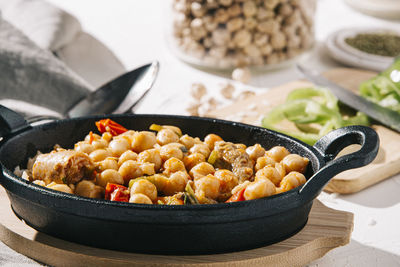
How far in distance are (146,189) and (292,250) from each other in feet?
1.08

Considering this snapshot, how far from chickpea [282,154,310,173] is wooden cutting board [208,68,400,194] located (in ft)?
1.20

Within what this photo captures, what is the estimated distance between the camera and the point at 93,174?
4.04 feet

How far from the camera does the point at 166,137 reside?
1.39 metres

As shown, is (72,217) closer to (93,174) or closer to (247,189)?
(93,174)

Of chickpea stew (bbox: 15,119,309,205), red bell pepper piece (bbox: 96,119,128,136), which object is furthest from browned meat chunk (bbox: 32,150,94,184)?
red bell pepper piece (bbox: 96,119,128,136)

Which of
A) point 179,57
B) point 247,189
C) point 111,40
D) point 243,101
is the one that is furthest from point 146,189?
point 111,40

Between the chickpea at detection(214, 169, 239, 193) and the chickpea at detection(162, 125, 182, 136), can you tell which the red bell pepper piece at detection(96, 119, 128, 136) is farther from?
the chickpea at detection(214, 169, 239, 193)

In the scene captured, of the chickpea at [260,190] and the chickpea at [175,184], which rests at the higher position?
the chickpea at [260,190]

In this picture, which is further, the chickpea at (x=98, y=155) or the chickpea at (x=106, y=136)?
the chickpea at (x=106, y=136)

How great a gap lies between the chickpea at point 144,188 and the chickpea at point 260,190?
0.66 feet

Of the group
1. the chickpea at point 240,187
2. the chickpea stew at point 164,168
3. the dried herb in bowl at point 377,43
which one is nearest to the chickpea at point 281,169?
Result: the chickpea stew at point 164,168

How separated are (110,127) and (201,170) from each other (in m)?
0.31

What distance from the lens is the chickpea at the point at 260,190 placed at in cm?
111

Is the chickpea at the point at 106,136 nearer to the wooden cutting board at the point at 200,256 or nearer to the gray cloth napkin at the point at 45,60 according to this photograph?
the wooden cutting board at the point at 200,256
